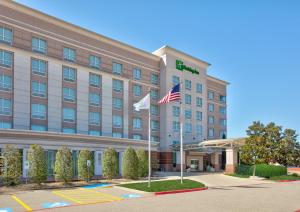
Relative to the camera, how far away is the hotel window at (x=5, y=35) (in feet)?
115

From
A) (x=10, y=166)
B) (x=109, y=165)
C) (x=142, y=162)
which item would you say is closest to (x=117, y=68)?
(x=142, y=162)

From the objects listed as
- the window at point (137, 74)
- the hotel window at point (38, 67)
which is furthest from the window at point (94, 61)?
the hotel window at point (38, 67)

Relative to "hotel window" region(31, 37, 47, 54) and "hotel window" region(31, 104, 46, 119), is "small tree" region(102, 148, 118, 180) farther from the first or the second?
"hotel window" region(31, 37, 47, 54)

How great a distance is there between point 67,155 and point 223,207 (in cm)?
1673

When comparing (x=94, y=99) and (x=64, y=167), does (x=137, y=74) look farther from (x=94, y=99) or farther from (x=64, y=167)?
(x=64, y=167)

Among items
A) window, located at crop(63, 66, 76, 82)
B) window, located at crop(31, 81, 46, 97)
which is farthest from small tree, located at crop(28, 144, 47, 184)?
window, located at crop(63, 66, 76, 82)

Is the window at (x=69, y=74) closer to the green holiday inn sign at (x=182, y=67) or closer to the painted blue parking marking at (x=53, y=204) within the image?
the green holiday inn sign at (x=182, y=67)

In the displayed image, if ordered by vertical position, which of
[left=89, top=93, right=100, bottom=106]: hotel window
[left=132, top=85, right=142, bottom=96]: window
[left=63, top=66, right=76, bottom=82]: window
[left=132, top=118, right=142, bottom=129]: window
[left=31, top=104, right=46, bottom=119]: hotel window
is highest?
[left=63, top=66, right=76, bottom=82]: window

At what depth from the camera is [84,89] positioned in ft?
139

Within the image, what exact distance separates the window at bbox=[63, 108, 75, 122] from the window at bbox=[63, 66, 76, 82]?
13.2 ft

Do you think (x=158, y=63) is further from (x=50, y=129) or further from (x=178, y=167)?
(x=50, y=129)

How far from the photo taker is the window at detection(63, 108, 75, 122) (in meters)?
40.1

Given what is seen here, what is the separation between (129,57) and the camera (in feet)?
164

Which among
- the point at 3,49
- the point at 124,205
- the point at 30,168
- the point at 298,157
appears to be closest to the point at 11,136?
the point at 30,168
